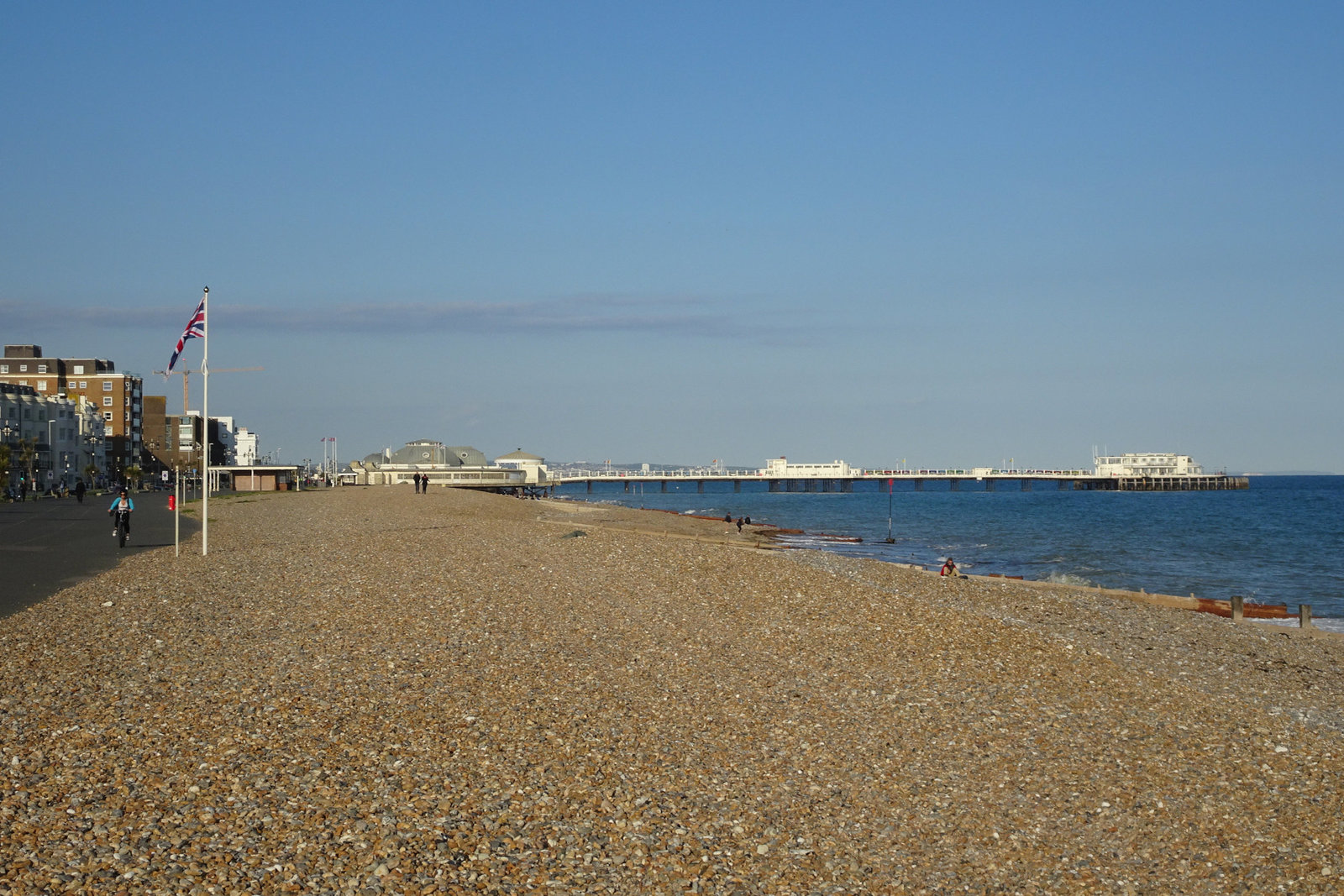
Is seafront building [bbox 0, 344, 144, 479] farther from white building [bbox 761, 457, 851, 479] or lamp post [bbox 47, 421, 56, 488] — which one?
white building [bbox 761, 457, 851, 479]

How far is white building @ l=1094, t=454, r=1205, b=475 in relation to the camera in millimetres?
176500

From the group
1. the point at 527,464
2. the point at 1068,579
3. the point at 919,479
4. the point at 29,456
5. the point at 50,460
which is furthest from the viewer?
the point at 919,479

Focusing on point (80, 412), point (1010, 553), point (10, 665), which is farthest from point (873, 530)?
point (80, 412)

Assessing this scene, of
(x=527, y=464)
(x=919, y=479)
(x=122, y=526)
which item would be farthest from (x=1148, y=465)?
(x=122, y=526)

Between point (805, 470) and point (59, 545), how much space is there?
151468mm

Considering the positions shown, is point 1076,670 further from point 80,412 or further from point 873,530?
point 80,412

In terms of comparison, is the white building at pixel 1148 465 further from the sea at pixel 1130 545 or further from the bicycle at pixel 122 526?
the bicycle at pixel 122 526

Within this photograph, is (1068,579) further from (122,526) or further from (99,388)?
(99,388)

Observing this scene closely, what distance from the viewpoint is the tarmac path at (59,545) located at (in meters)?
18.2

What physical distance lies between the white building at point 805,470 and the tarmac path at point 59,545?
126795 millimetres

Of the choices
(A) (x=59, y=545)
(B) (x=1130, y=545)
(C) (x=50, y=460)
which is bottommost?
(B) (x=1130, y=545)

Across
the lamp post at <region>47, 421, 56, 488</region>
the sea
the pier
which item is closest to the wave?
the sea

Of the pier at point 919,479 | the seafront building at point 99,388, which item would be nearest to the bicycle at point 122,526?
the seafront building at point 99,388

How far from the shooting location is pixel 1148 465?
180 metres
